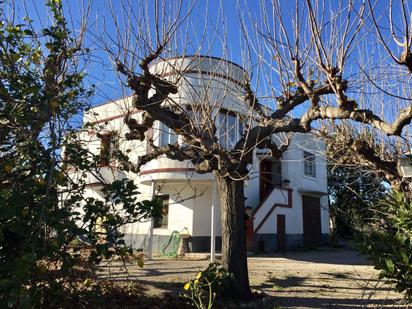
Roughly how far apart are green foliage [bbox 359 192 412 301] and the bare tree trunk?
245 centimetres

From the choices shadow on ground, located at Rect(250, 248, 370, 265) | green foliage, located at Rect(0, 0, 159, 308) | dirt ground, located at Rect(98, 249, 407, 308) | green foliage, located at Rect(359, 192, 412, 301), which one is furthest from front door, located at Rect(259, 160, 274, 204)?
green foliage, located at Rect(0, 0, 159, 308)

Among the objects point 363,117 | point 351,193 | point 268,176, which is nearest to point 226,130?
point 363,117

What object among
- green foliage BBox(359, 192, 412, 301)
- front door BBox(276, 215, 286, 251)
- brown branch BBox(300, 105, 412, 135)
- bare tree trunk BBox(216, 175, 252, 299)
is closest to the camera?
green foliage BBox(359, 192, 412, 301)

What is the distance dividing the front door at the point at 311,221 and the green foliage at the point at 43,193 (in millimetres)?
18313

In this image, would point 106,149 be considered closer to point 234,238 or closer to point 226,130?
point 226,130

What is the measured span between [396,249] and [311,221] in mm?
18033

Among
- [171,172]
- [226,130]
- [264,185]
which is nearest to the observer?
[226,130]

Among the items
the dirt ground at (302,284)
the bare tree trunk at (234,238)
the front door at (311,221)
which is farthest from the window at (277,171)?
the bare tree trunk at (234,238)

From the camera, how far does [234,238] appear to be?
7.36 metres

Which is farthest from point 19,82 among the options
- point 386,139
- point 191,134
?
point 386,139

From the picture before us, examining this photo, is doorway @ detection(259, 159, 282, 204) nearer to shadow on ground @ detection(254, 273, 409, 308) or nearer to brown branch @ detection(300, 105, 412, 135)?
shadow on ground @ detection(254, 273, 409, 308)

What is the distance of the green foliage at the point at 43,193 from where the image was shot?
3.19 m

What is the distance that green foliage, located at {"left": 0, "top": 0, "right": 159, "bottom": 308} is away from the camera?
319cm

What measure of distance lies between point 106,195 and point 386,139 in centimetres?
766
